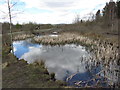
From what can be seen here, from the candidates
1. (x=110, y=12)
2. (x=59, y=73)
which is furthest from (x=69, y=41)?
(x=110, y=12)

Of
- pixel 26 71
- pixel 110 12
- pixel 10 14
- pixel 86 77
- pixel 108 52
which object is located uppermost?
pixel 110 12

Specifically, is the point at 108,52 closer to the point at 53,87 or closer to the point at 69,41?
the point at 53,87

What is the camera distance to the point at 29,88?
12.1 ft

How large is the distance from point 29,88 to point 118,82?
120 inches

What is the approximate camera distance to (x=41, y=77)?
4.48m

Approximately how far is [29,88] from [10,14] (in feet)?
18.4

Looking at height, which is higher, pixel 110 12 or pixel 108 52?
pixel 110 12

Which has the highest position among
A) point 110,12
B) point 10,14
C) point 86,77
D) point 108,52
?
point 110,12

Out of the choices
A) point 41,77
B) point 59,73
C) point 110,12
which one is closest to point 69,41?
point 59,73

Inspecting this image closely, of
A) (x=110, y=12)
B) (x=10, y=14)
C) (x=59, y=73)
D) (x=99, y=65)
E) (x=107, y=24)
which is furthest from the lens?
(x=110, y=12)

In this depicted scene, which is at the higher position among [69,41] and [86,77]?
[69,41]

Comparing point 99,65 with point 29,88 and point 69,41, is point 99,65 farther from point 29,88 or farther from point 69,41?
point 69,41

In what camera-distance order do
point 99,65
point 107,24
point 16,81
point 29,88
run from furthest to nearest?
point 107,24
point 99,65
point 16,81
point 29,88

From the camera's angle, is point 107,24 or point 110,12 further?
point 110,12
